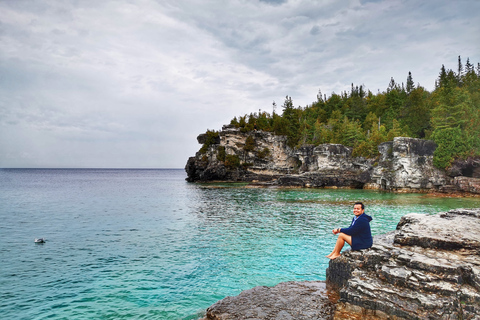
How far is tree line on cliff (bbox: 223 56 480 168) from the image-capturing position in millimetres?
44812

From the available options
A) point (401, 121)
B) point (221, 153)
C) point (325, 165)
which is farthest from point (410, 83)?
point (221, 153)

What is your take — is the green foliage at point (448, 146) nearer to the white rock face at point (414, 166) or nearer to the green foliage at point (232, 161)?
the white rock face at point (414, 166)

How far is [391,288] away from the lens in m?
6.44

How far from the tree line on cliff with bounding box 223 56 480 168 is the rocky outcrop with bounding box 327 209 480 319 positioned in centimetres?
4609

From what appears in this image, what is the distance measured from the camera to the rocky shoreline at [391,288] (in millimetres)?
5863

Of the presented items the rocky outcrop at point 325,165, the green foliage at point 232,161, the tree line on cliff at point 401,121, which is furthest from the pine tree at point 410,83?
the green foliage at point 232,161

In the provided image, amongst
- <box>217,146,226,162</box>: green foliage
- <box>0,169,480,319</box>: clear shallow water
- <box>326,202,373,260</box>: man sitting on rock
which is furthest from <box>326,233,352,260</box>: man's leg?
<box>217,146,226,162</box>: green foliage

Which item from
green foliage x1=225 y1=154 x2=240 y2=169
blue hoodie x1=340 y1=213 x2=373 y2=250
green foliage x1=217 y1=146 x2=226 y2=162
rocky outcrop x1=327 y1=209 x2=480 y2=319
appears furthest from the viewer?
green foliage x1=217 y1=146 x2=226 y2=162

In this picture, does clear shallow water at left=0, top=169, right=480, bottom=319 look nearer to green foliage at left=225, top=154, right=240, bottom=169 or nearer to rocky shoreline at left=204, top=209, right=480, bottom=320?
rocky shoreline at left=204, top=209, right=480, bottom=320

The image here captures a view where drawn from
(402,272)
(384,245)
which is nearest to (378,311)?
(402,272)

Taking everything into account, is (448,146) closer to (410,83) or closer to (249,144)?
(249,144)

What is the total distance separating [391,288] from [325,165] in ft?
185

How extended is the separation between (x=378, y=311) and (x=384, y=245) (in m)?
2.49

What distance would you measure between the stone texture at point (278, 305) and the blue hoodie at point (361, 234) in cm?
170
